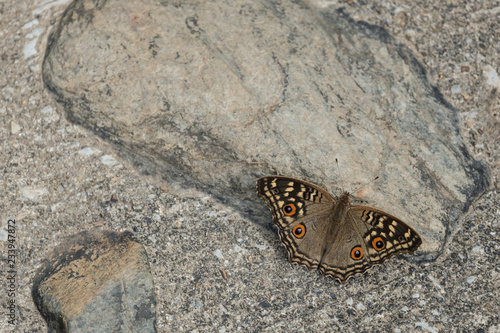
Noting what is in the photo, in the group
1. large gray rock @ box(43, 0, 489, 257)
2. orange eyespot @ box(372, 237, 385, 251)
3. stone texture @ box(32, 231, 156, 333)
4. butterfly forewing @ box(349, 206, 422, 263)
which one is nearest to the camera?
stone texture @ box(32, 231, 156, 333)

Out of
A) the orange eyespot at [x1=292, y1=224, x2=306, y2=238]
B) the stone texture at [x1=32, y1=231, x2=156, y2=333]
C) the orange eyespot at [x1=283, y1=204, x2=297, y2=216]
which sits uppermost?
the orange eyespot at [x1=283, y1=204, x2=297, y2=216]

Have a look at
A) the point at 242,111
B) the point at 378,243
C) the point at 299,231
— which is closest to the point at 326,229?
the point at 299,231

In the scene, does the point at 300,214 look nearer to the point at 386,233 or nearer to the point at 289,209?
the point at 289,209

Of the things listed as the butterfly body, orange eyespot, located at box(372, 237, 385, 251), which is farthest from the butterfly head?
orange eyespot, located at box(372, 237, 385, 251)

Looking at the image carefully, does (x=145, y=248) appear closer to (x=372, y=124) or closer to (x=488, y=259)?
(x=372, y=124)

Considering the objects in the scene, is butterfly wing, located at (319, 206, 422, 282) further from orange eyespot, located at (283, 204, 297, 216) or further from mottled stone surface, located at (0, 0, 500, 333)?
orange eyespot, located at (283, 204, 297, 216)

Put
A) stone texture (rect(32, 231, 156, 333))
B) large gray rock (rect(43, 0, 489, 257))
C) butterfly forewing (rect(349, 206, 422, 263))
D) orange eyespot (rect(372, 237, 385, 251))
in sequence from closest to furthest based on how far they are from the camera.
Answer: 1. stone texture (rect(32, 231, 156, 333))
2. butterfly forewing (rect(349, 206, 422, 263))
3. orange eyespot (rect(372, 237, 385, 251))
4. large gray rock (rect(43, 0, 489, 257))

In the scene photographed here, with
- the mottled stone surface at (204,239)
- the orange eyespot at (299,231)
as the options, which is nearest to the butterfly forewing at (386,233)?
the mottled stone surface at (204,239)

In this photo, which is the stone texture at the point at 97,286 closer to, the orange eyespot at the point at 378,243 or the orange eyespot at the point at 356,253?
the orange eyespot at the point at 356,253
